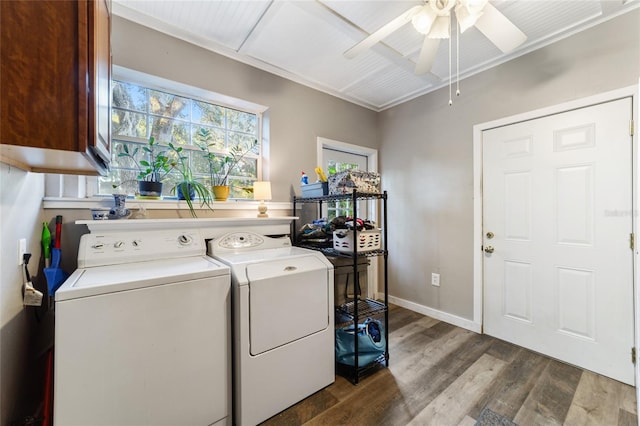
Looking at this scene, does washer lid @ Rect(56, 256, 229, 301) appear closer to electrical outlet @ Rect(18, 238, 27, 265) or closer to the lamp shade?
electrical outlet @ Rect(18, 238, 27, 265)

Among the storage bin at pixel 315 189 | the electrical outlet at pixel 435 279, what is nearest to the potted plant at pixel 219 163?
the storage bin at pixel 315 189

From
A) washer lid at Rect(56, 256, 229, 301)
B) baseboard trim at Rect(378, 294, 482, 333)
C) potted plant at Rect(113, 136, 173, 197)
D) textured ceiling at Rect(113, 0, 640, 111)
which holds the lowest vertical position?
baseboard trim at Rect(378, 294, 482, 333)

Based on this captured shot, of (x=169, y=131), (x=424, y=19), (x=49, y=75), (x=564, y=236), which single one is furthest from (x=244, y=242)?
(x=564, y=236)

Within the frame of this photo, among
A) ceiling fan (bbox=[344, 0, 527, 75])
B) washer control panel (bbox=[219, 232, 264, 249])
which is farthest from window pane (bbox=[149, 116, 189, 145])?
ceiling fan (bbox=[344, 0, 527, 75])

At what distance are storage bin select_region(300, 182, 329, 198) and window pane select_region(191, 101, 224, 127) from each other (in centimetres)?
97

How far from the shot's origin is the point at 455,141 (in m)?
2.64

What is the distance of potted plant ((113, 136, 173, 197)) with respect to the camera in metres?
1.81

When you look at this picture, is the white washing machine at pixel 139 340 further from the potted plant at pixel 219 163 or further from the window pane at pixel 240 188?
the window pane at pixel 240 188

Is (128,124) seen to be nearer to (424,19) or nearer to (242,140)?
(242,140)

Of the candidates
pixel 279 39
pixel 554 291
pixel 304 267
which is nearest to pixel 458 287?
pixel 554 291

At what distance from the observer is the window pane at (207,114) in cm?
221

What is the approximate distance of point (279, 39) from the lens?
204 centimetres

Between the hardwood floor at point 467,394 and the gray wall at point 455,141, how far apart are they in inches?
26.9

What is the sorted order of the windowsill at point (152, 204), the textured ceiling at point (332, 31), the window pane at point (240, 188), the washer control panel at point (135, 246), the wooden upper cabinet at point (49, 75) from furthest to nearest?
the window pane at point (240, 188)
the textured ceiling at point (332, 31)
the windowsill at point (152, 204)
the washer control panel at point (135, 246)
the wooden upper cabinet at point (49, 75)
